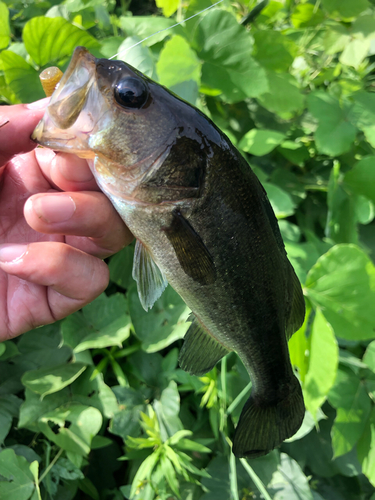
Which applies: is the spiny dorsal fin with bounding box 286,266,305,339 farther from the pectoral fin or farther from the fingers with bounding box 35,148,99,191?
the fingers with bounding box 35,148,99,191

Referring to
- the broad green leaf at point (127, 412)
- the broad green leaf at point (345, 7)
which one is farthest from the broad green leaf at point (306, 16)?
the broad green leaf at point (127, 412)

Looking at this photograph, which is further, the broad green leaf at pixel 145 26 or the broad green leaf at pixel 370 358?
Answer: the broad green leaf at pixel 145 26

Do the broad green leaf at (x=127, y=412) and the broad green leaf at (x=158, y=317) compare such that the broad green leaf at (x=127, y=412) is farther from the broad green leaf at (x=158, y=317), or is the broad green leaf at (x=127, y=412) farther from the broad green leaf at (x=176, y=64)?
the broad green leaf at (x=176, y=64)

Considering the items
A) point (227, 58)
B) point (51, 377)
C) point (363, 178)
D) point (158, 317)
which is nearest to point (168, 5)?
point (227, 58)

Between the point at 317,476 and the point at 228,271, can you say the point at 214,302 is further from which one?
the point at 317,476

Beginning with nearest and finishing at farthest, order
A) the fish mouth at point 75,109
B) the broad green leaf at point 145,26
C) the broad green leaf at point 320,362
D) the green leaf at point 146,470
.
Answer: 1. the fish mouth at point 75,109
2. the broad green leaf at point 320,362
3. the green leaf at point 146,470
4. the broad green leaf at point 145,26
